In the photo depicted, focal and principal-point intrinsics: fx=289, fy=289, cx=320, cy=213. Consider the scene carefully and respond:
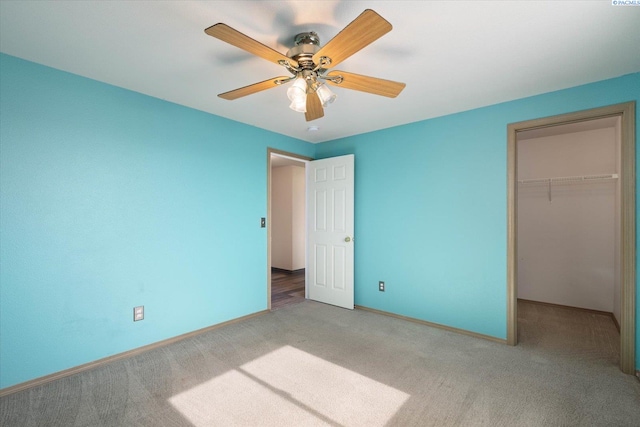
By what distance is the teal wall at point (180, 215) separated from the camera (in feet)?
6.90

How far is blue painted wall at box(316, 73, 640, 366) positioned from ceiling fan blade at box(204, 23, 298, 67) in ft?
7.07

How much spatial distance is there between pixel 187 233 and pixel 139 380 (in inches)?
51.5

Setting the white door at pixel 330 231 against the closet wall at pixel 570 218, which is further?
the white door at pixel 330 231

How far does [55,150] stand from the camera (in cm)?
220

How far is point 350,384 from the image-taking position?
2.14 meters

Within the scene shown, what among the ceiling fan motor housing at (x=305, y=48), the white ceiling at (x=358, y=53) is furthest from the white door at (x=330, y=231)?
the ceiling fan motor housing at (x=305, y=48)

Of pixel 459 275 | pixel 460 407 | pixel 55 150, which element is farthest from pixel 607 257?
pixel 55 150

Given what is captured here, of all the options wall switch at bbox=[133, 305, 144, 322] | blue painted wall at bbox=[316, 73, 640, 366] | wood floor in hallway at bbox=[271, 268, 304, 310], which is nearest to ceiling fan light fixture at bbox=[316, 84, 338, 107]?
blue painted wall at bbox=[316, 73, 640, 366]

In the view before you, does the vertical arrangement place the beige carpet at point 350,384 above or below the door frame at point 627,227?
below

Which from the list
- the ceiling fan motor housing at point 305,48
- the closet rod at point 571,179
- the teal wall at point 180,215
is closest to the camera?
the ceiling fan motor housing at point 305,48

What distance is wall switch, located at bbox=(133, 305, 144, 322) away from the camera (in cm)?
259

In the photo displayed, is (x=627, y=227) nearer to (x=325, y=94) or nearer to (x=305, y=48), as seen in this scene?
(x=325, y=94)

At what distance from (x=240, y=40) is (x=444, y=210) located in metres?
2.65

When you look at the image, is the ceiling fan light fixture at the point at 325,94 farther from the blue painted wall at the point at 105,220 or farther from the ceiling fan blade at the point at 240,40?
the blue painted wall at the point at 105,220
